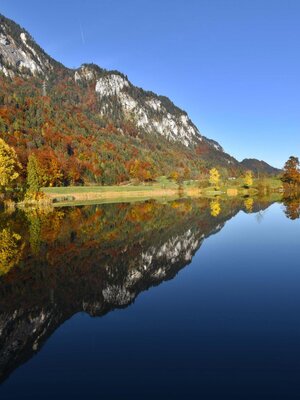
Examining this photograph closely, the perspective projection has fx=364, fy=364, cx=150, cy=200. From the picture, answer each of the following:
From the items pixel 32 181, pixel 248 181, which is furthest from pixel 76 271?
pixel 248 181

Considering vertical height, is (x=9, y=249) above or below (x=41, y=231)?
below

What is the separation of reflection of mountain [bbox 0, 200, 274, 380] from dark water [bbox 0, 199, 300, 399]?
0.08m

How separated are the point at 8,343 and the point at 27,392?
13.0 ft

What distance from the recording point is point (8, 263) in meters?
27.4

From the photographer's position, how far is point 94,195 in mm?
114500

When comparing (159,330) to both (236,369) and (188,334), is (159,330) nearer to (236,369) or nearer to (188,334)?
(188,334)

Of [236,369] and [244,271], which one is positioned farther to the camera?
[244,271]

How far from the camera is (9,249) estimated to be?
106ft

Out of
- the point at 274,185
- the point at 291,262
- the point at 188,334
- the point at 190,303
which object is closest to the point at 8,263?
the point at 190,303

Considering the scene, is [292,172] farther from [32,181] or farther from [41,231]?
[41,231]

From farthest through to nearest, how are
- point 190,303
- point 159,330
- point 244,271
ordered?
point 244,271, point 190,303, point 159,330

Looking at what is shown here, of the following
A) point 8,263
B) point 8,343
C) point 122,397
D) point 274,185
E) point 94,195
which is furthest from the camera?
point 274,185

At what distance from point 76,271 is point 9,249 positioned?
400 inches

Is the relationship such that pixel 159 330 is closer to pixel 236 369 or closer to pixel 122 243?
pixel 236 369
